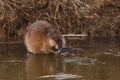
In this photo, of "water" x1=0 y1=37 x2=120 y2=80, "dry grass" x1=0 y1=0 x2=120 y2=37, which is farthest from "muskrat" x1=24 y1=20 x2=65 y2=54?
"dry grass" x1=0 y1=0 x2=120 y2=37

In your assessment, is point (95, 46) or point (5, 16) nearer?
point (95, 46)

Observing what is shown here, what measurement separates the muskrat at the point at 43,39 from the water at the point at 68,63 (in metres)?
0.14

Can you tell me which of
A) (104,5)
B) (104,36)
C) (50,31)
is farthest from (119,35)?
(50,31)

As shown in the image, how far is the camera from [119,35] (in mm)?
10547

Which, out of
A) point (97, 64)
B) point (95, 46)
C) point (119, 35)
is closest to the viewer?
point (97, 64)

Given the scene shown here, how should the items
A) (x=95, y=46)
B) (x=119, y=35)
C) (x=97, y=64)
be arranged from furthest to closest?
(x=119, y=35), (x=95, y=46), (x=97, y=64)

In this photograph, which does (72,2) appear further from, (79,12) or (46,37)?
(46,37)

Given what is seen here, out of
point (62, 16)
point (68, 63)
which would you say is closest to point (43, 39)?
point (68, 63)

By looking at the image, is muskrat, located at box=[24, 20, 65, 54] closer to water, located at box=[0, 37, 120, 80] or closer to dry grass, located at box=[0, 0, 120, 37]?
water, located at box=[0, 37, 120, 80]

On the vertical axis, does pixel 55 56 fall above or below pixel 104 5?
below

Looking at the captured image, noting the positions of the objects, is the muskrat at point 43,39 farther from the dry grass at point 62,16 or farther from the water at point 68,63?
the dry grass at point 62,16

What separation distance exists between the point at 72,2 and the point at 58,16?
0.46 metres

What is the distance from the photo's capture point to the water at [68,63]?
688cm

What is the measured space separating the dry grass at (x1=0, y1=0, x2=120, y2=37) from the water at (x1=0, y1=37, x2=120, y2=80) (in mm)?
819
